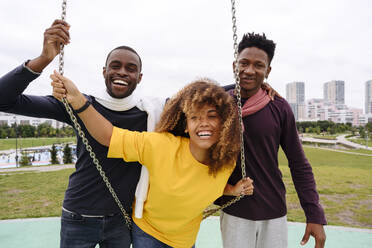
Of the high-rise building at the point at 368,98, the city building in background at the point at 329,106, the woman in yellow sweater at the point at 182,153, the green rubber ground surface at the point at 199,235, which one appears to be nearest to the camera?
the woman in yellow sweater at the point at 182,153

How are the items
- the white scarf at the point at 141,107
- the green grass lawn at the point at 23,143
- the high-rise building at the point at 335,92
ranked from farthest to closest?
the high-rise building at the point at 335,92
the green grass lawn at the point at 23,143
the white scarf at the point at 141,107

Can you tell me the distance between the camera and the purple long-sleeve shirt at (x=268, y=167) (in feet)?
6.56

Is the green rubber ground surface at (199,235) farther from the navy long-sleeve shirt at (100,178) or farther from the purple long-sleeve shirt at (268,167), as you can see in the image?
the navy long-sleeve shirt at (100,178)

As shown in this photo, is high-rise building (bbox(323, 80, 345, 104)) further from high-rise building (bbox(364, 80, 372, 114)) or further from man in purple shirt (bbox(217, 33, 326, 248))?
man in purple shirt (bbox(217, 33, 326, 248))

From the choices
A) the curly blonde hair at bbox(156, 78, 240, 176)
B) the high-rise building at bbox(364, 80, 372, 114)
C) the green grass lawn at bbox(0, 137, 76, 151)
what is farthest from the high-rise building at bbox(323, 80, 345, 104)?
the curly blonde hair at bbox(156, 78, 240, 176)

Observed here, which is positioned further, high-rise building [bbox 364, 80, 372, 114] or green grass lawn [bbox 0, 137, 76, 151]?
high-rise building [bbox 364, 80, 372, 114]

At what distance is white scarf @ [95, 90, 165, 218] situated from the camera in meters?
1.86

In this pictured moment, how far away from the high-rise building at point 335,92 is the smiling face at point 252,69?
18318cm

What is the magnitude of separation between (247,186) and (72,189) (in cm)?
141

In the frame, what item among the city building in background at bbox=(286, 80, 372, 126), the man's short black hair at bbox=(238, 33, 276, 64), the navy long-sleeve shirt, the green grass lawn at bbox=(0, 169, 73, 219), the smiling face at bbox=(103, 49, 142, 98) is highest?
the city building in background at bbox=(286, 80, 372, 126)

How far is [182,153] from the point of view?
1.76 metres

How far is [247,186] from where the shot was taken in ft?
6.16

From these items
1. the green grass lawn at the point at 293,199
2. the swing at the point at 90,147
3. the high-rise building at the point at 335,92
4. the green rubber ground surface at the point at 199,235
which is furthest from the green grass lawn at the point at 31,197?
the high-rise building at the point at 335,92

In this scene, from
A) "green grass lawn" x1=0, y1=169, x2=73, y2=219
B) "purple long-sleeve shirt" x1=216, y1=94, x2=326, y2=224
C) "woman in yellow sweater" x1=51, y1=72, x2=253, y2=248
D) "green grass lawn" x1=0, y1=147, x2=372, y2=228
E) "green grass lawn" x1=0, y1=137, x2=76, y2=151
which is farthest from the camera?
"green grass lawn" x1=0, y1=137, x2=76, y2=151
